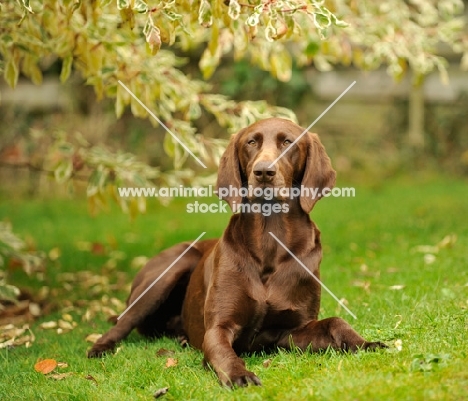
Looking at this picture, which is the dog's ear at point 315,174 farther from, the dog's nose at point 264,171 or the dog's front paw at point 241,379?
the dog's front paw at point 241,379

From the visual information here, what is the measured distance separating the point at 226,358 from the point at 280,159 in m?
1.04

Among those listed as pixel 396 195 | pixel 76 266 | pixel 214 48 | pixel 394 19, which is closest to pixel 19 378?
pixel 214 48

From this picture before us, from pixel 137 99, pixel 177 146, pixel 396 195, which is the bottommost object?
pixel 396 195

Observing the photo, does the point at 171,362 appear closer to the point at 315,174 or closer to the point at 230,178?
the point at 230,178

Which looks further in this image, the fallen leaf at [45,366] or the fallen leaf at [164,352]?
the fallen leaf at [164,352]

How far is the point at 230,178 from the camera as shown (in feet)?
13.4

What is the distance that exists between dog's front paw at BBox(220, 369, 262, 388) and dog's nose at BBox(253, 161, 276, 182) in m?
0.95

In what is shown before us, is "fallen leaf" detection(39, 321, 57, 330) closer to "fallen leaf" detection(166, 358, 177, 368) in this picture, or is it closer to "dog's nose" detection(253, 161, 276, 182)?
"fallen leaf" detection(166, 358, 177, 368)

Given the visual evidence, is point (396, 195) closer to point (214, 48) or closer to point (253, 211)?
point (214, 48)

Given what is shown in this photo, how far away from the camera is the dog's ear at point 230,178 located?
4.03 metres

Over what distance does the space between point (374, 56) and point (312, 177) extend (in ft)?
7.45

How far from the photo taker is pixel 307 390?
10.2ft

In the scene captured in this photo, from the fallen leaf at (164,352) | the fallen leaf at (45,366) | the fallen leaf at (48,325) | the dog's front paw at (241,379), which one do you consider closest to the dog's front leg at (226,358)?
the dog's front paw at (241,379)

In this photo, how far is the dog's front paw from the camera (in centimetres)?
332
